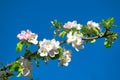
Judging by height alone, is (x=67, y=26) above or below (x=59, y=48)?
above

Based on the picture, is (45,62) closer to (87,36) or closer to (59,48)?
(59,48)

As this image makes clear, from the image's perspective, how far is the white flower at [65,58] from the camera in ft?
14.5

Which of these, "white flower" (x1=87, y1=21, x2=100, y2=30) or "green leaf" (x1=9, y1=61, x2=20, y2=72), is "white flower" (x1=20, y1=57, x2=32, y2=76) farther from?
"white flower" (x1=87, y1=21, x2=100, y2=30)

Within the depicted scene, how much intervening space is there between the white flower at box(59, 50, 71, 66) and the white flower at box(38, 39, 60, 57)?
0.66 ft

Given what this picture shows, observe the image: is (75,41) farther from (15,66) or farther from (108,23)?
(15,66)

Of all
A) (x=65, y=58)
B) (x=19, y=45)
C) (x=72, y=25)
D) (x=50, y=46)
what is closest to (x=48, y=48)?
(x=50, y=46)

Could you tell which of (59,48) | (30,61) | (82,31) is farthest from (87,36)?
(30,61)

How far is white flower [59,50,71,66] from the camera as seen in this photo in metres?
4.41

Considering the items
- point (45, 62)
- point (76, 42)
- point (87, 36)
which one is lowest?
point (45, 62)

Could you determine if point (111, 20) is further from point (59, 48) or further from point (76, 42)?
point (59, 48)

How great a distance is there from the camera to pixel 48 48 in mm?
4273

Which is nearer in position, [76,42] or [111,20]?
[76,42]

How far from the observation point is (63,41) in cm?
444

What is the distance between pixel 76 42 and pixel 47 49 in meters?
0.54
